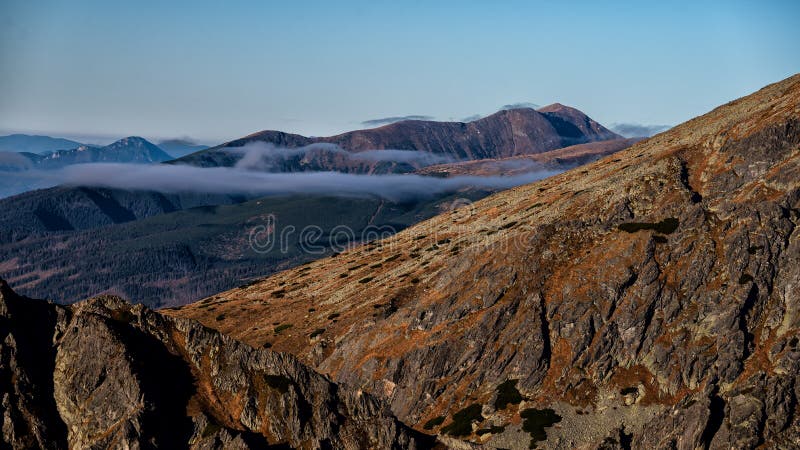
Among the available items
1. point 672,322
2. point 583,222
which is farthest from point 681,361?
point 583,222

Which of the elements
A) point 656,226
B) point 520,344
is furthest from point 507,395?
point 656,226

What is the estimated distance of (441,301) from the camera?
134 metres

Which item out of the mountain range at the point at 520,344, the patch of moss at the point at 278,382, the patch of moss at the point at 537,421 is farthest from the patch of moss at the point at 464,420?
the patch of moss at the point at 278,382

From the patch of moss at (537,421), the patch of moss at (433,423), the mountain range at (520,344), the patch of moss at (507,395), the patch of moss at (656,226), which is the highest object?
the patch of moss at (656,226)

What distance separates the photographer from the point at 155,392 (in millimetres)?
68812

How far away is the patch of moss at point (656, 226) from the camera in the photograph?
127 m

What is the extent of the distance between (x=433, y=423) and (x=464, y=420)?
535 centimetres

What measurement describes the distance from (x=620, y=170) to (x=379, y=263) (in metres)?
63.8

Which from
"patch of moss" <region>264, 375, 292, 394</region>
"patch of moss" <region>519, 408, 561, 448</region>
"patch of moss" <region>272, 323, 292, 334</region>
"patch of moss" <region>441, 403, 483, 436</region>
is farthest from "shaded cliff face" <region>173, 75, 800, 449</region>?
"patch of moss" <region>264, 375, 292, 394</region>

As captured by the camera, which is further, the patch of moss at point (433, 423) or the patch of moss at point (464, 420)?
the patch of moss at point (433, 423)

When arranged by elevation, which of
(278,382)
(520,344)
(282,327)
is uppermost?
(278,382)

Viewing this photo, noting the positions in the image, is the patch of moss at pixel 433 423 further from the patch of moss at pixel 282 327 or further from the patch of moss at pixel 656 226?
the patch of moss at pixel 282 327

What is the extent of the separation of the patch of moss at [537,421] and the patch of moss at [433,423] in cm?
1288

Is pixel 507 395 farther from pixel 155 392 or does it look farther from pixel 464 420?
pixel 155 392
